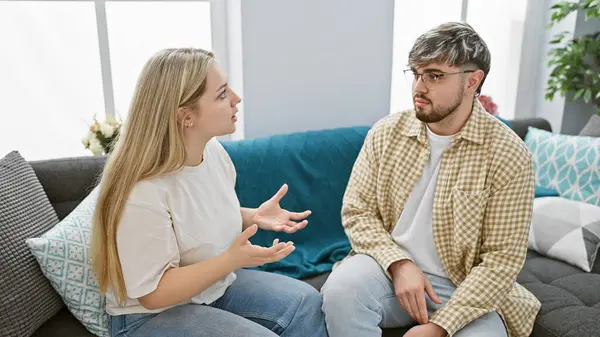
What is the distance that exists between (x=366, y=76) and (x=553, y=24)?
1.36 m

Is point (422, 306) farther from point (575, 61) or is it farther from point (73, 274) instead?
point (575, 61)

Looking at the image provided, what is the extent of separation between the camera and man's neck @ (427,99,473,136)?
163 centimetres

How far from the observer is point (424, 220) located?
1.64m

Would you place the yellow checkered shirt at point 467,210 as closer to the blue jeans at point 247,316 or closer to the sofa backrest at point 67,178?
the blue jeans at point 247,316

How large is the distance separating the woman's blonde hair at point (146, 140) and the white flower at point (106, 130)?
0.77m

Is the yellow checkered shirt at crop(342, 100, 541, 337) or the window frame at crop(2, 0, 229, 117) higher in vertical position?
the window frame at crop(2, 0, 229, 117)

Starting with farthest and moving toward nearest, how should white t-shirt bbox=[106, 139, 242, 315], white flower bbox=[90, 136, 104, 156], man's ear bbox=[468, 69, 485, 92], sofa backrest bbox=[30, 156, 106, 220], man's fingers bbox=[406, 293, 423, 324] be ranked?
1. white flower bbox=[90, 136, 104, 156]
2. sofa backrest bbox=[30, 156, 106, 220]
3. man's ear bbox=[468, 69, 485, 92]
4. man's fingers bbox=[406, 293, 423, 324]
5. white t-shirt bbox=[106, 139, 242, 315]

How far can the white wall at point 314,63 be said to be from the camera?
2.24 metres

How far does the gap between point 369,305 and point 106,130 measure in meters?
1.23

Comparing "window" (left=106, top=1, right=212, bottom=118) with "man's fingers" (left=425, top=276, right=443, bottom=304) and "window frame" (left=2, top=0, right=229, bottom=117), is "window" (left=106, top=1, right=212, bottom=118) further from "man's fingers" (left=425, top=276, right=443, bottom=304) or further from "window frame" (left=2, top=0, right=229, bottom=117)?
"man's fingers" (left=425, top=276, right=443, bottom=304)

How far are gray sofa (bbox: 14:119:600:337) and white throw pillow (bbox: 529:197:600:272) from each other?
38 millimetres

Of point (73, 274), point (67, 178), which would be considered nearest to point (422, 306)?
point (73, 274)

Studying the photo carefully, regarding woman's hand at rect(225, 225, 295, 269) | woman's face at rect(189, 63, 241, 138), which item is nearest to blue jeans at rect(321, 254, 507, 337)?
woman's hand at rect(225, 225, 295, 269)

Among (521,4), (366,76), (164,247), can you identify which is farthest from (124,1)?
(521,4)
